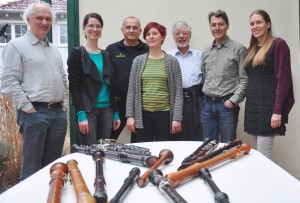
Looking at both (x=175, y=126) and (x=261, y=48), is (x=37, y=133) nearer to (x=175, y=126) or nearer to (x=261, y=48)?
(x=175, y=126)

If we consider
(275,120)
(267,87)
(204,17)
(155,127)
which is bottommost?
(155,127)

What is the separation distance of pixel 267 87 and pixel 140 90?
1.00 meters

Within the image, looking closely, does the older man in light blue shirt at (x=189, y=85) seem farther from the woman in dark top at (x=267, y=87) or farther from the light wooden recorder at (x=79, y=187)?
the light wooden recorder at (x=79, y=187)

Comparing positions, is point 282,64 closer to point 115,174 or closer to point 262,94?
point 262,94

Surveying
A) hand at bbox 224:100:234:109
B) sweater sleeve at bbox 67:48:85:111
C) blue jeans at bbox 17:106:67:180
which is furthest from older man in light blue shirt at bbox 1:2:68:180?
hand at bbox 224:100:234:109

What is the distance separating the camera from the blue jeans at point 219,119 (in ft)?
9.31

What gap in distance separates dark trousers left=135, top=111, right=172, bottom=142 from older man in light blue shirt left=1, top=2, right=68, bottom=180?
66cm

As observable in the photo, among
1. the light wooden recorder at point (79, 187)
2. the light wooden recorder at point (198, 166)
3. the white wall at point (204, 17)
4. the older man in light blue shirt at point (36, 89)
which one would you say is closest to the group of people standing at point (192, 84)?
the older man in light blue shirt at point (36, 89)

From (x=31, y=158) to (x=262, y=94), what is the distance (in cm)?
178

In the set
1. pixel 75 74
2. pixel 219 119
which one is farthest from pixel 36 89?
pixel 219 119

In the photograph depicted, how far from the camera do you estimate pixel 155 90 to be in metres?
2.73

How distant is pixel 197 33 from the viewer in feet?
12.0

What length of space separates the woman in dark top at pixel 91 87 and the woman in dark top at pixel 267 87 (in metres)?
1.16

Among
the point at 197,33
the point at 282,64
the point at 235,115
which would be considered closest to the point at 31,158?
the point at 235,115
